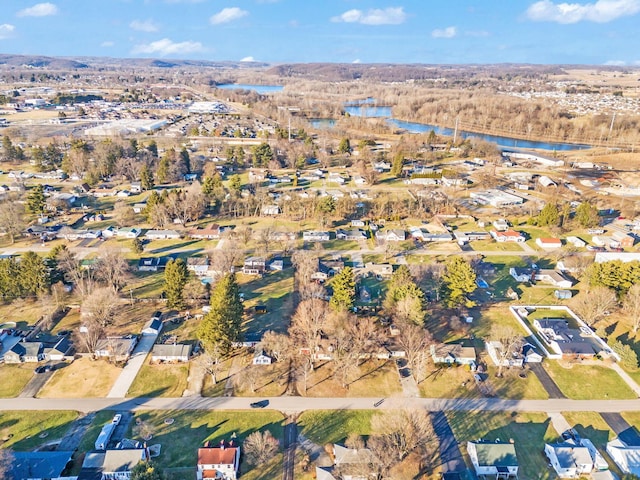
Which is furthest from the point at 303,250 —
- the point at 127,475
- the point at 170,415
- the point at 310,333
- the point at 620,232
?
the point at 620,232

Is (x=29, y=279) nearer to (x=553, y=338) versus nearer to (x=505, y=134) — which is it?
(x=553, y=338)

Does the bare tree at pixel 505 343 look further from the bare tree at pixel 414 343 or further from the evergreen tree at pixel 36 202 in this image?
the evergreen tree at pixel 36 202

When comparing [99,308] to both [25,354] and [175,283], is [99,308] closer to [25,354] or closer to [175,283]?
[25,354]

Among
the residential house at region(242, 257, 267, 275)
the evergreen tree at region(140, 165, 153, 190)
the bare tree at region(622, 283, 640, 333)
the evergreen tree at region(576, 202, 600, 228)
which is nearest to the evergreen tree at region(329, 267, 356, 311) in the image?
the residential house at region(242, 257, 267, 275)

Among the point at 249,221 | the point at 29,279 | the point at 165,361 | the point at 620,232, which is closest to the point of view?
the point at 165,361

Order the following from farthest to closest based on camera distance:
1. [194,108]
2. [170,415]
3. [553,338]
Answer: [194,108]
[553,338]
[170,415]

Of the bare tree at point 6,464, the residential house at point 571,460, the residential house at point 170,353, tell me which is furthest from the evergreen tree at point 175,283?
the residential house at point 571,460

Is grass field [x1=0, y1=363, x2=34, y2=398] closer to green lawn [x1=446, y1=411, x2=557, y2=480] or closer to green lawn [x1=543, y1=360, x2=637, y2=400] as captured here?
green lawn [x1=446, y1=411, x2=557, y2=480]
